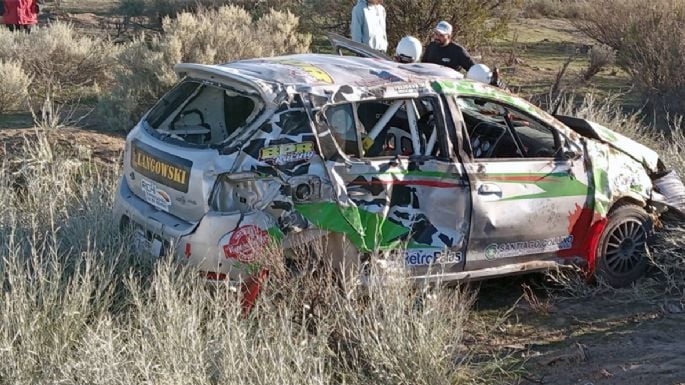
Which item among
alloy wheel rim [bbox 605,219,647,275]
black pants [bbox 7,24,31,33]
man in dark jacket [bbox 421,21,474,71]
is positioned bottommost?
black pants [bbox 7,24,31,33]

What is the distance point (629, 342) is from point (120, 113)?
278 inches

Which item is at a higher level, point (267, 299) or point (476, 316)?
point (267, 299)

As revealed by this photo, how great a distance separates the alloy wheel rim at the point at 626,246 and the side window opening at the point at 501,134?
0.84 m

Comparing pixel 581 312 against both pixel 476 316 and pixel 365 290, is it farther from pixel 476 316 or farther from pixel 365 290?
pixel 365 290

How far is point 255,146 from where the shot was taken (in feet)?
18.4

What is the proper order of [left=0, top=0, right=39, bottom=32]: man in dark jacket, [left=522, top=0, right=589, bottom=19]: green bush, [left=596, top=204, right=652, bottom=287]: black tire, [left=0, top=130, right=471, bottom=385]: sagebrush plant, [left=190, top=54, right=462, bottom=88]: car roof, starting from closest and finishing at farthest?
[left=0, top=130, right=471, bottom=385]: sagebrush plant
[left=190, top=54, right=462, bottom=88]: car roof
[left=596, top=204, right=652, bottom=287]: black tire
[left=0, top=0, right=39, bottom=32]: man in dark jacket
[left=522, top=0, right=589, bottom=19]: green bush

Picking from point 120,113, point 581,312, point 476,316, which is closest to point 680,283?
point 581,312

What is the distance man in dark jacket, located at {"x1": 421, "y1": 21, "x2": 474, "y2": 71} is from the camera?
1016 cm

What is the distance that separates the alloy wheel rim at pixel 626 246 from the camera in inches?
278

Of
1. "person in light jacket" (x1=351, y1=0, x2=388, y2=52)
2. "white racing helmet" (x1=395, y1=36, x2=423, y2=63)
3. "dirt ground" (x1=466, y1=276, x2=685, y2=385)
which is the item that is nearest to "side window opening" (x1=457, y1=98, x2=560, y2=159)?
"dirt ground" (x1=466, y1=276, x2=685, y2=385)

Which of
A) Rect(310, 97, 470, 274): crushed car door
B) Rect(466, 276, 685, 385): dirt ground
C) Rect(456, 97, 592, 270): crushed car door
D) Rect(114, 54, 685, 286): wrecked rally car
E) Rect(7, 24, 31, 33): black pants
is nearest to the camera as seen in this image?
Rect(466, 276, 685, 385): dirt ground

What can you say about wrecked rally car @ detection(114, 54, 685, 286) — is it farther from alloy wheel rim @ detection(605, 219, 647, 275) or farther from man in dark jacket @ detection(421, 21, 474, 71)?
man in dark jacket @ detection(421, 21, 474, 71)

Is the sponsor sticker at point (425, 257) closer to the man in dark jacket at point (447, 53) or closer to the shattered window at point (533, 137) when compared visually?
the shattered window at point (533, 137)

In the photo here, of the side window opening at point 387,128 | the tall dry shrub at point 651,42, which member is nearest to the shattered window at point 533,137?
the side window opening at point 387,128
